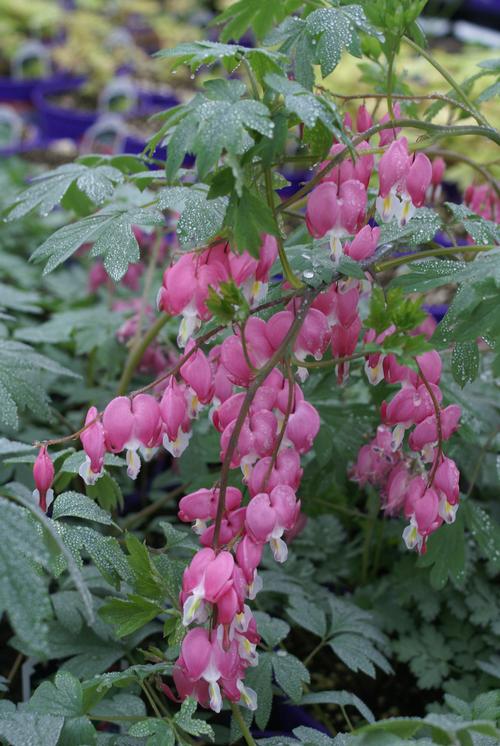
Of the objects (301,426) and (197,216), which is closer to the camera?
(301,426)

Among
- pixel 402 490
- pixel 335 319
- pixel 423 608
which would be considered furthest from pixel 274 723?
pixel 335 319

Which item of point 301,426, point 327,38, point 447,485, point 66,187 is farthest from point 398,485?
point 66,187

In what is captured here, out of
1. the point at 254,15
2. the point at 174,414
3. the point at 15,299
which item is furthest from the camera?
the point at 15,299

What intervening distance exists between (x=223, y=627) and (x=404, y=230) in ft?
1.85

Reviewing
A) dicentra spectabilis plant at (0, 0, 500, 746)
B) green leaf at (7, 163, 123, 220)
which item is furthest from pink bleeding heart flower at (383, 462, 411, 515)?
green leaf at (7, 163, 123, 220)

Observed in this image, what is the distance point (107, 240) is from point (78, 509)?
1.14 feet

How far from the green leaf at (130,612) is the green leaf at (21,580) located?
24cm

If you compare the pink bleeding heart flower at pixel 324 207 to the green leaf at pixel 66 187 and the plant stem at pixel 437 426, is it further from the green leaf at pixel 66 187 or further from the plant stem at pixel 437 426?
the green leaf at pixel 66 187

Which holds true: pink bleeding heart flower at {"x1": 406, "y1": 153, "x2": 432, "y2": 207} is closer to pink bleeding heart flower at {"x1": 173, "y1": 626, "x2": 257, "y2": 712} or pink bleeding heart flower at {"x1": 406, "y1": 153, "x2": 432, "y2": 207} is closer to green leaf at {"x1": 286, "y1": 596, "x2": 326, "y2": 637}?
pink bleeding heart flower at {"x1": 173, "y1": 626, "x2": 257, "y2": 712}

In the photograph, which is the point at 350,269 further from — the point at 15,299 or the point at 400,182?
the point at 15,299

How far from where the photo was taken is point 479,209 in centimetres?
165

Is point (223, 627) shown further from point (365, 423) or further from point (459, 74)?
point (459, 74)

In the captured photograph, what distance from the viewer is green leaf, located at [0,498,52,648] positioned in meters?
0.85

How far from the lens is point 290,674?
1.29 m
